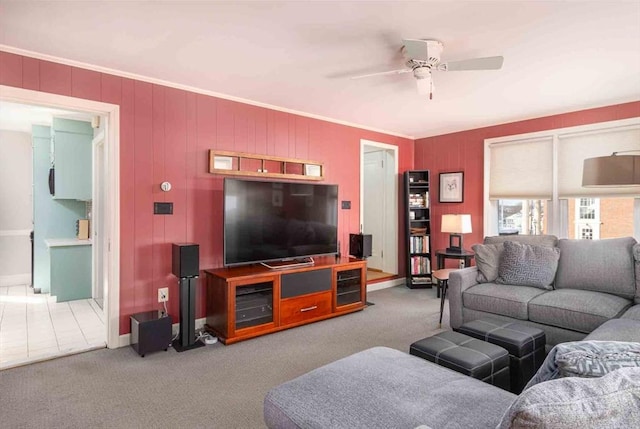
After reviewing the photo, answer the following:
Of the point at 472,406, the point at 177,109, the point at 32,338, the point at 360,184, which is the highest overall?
the point at 177,109

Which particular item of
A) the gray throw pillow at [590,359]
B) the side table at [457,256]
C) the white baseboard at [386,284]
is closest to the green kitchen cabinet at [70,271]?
the white baseboard at [386,284]

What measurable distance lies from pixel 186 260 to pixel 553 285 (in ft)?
11.1

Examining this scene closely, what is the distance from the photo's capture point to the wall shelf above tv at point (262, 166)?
3854 millimetres

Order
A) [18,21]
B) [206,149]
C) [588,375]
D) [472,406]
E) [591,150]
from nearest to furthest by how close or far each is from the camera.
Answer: [588,375]
[472,406]
[18,21]
[206,149]
[591,150]

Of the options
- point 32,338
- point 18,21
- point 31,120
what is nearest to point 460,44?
point 18,21

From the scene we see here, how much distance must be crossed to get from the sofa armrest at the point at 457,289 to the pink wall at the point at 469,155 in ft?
6.31

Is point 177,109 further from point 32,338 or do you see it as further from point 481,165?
point 481,165

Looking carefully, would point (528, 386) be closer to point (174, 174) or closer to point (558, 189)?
point (174, 174)

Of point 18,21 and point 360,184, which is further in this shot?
point 360,184

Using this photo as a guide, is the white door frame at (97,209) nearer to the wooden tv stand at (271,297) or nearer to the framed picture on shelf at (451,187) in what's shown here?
the wooden tv stand at (271,297)

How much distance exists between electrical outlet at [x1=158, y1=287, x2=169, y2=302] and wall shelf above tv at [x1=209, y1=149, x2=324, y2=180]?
1249 mm

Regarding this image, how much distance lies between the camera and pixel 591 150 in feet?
14.3

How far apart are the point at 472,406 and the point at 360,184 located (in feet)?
13.4

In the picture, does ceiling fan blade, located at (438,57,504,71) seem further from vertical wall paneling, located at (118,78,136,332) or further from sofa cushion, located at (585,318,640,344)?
vertical wall paneling, located at (118,78,136,332)
